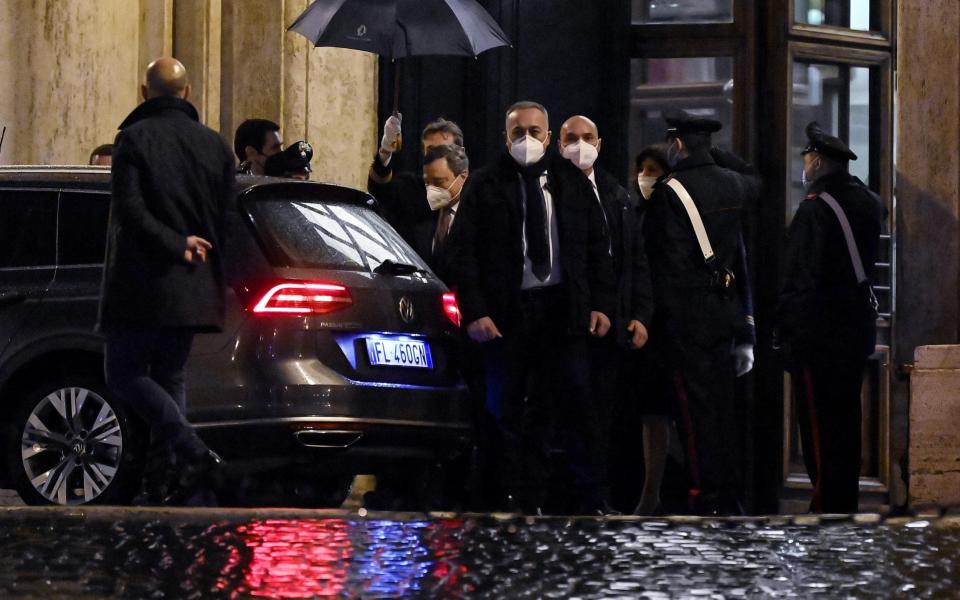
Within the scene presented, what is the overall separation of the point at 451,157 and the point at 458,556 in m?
4.05

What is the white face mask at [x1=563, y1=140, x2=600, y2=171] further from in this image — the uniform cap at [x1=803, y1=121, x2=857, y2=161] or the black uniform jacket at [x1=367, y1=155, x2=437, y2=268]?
the uniform cap at [x1=803, y1=121, x2=857, y2=161]

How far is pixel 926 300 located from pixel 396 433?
6.49 m

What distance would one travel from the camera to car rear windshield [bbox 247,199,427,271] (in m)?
8.83

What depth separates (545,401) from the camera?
30.5 feet

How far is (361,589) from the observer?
18.7 feet

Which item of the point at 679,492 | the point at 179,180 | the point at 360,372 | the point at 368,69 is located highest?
the point at 368,69

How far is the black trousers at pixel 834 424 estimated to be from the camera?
9969 millimetres

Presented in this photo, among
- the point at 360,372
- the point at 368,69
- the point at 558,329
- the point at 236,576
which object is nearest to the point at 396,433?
the point at 360,372

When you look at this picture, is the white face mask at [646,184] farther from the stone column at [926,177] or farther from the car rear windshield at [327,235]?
the stone column at [926,177]

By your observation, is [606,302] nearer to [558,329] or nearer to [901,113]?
[558,329]

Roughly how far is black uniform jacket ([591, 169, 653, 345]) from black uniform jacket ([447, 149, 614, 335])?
88 millimetres

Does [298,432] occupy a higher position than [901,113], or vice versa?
[901,113]

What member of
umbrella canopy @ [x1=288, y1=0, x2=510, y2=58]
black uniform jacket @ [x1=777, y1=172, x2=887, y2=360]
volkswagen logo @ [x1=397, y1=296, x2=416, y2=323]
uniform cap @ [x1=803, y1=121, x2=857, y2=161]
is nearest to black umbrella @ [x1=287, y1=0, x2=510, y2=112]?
umbrella canopy @ [x1=288, y1=0, x2=510, y2=58]

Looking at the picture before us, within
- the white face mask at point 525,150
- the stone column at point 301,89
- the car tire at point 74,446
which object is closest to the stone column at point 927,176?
the stone column at point 301,89
